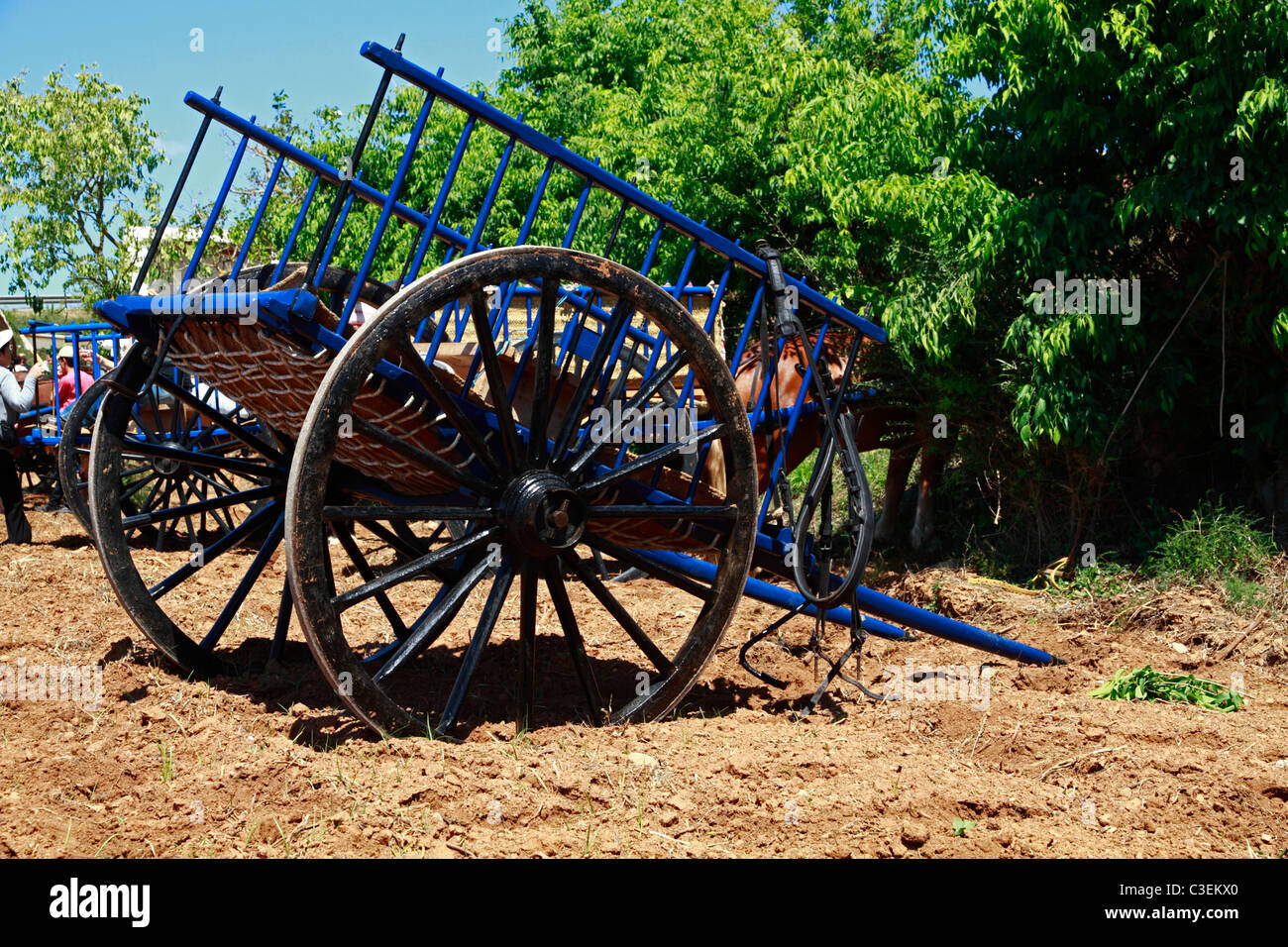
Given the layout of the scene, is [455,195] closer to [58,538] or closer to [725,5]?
[725,5]

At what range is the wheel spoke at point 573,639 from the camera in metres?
4.13

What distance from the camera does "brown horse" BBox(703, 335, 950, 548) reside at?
786 cm

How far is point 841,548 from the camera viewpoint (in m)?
4.69

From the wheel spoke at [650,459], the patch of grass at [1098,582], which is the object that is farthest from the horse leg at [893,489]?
the wheel spoke at [650,459]

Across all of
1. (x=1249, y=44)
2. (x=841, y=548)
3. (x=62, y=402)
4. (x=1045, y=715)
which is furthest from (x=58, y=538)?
(x=1249, y=44)

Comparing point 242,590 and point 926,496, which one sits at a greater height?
point 926,496

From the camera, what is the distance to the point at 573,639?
13.9 ft

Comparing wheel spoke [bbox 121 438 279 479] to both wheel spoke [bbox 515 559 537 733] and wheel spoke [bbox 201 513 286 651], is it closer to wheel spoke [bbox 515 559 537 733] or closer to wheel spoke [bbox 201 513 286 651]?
wheel spoke [bbox 201 513 286 651]

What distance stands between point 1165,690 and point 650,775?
280 cm

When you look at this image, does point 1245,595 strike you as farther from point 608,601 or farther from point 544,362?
point 544,362

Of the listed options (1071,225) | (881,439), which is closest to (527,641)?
(1071,225)

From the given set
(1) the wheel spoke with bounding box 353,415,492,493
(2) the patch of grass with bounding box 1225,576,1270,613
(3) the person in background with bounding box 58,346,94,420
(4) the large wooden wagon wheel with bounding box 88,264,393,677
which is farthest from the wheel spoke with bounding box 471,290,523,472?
(3) the person in background with bounding box 58,346,94,420

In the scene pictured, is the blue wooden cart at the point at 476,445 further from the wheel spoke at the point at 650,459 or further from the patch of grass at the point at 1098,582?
the patch of grass at the point at 1098,582

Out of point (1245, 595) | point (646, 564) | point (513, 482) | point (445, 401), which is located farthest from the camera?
point (1245, 595)
